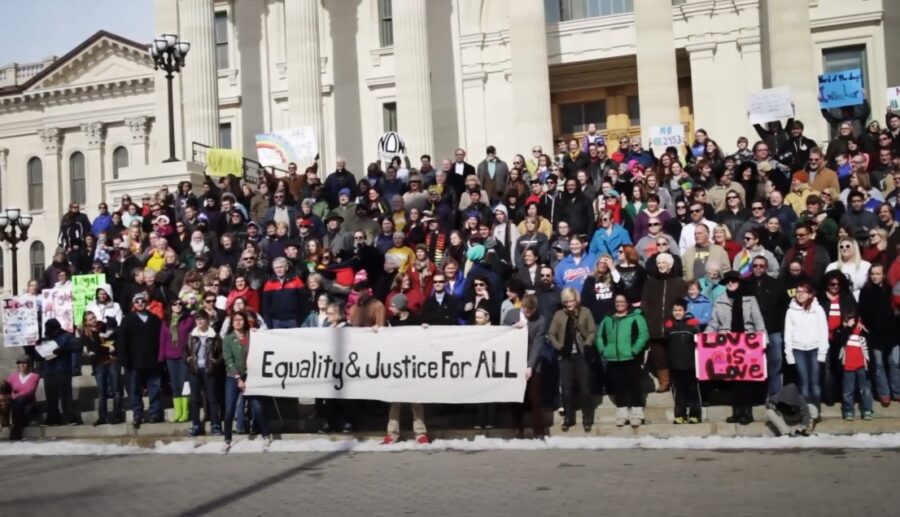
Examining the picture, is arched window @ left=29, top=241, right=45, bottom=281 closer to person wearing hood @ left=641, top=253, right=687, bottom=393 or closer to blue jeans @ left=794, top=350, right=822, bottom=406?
person wearing hood @ left=641, top=253, right=687, bottom=393

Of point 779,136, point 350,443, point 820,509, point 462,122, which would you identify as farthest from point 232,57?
point 820,509

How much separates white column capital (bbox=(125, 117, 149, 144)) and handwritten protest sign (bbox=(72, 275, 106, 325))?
1382 inches

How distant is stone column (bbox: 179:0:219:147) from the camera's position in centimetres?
3275

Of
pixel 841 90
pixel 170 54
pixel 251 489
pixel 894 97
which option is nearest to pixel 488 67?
pixel 170 54

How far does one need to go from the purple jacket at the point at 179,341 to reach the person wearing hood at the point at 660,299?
648cm

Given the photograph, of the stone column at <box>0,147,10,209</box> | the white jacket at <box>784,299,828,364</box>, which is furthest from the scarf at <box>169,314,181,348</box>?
the stone column at <box>0,147,10,209</box>

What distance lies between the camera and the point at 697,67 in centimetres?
3291

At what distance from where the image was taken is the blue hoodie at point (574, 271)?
15789 millimetres

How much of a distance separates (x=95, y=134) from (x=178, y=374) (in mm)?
41357

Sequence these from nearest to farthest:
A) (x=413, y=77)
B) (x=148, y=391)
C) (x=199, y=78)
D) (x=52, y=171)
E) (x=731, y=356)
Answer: (x=731, y=356) < (x=148, y=391) < (x=413, y=77) < (x=199, y=78) < (x=52, y=171)

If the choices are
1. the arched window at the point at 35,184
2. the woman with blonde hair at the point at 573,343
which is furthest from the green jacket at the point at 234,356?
the arched window at the point at 35,184

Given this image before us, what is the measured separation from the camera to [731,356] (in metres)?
13.9

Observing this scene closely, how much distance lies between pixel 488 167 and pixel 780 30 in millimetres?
11009

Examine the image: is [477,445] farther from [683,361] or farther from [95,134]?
[95,134]
